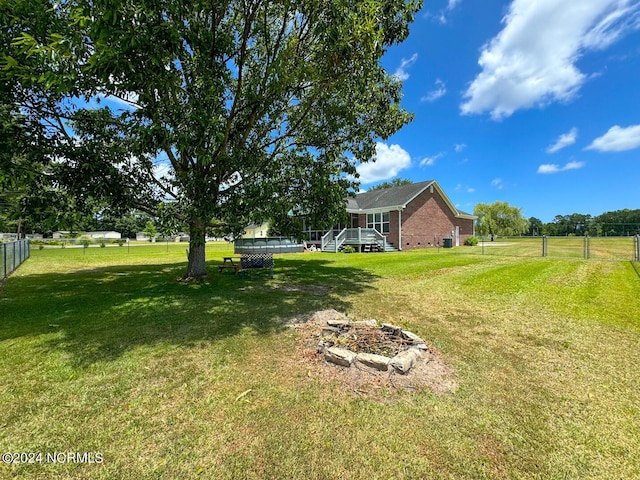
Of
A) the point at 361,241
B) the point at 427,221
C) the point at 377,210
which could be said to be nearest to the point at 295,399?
the point at 361,241

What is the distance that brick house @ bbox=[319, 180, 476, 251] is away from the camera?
2444 cm

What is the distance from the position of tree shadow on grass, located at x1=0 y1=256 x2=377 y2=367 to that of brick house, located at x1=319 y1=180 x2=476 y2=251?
43.1ft

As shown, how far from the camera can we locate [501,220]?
155 ft

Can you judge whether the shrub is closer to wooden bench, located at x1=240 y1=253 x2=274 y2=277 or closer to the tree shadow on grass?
the tree shadow on grass

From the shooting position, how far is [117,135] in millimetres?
8578

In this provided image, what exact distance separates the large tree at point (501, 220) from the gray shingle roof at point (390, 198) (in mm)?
24512

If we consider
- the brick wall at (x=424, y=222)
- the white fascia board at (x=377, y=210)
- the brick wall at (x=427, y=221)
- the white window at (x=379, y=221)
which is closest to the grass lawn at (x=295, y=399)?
the white fascia board at (x=377, y=210)

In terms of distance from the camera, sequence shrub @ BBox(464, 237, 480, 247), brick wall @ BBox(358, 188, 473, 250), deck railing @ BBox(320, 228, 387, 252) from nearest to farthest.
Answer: deck railing @ BBox(320, 228, 387, 252), brick wall @ BBox(358, 188, 473, 250), shrub @ BBox(464, 237, 480, 247)

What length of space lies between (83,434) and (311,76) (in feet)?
25.0

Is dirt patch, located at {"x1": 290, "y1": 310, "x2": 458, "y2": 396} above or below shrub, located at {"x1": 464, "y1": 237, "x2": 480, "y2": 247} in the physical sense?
below

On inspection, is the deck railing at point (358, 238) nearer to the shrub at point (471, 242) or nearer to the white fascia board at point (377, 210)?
the white fascia board at point (377, 210)

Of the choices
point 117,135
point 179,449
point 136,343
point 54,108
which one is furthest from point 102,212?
point 179,449

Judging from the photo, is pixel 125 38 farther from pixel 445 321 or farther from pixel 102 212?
pixel 445 321

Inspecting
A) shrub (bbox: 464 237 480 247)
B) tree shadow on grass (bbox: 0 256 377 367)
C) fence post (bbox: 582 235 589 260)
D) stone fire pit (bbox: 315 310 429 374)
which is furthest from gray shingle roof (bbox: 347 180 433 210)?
stone fire pit (bbox: 315 310 429 374)
